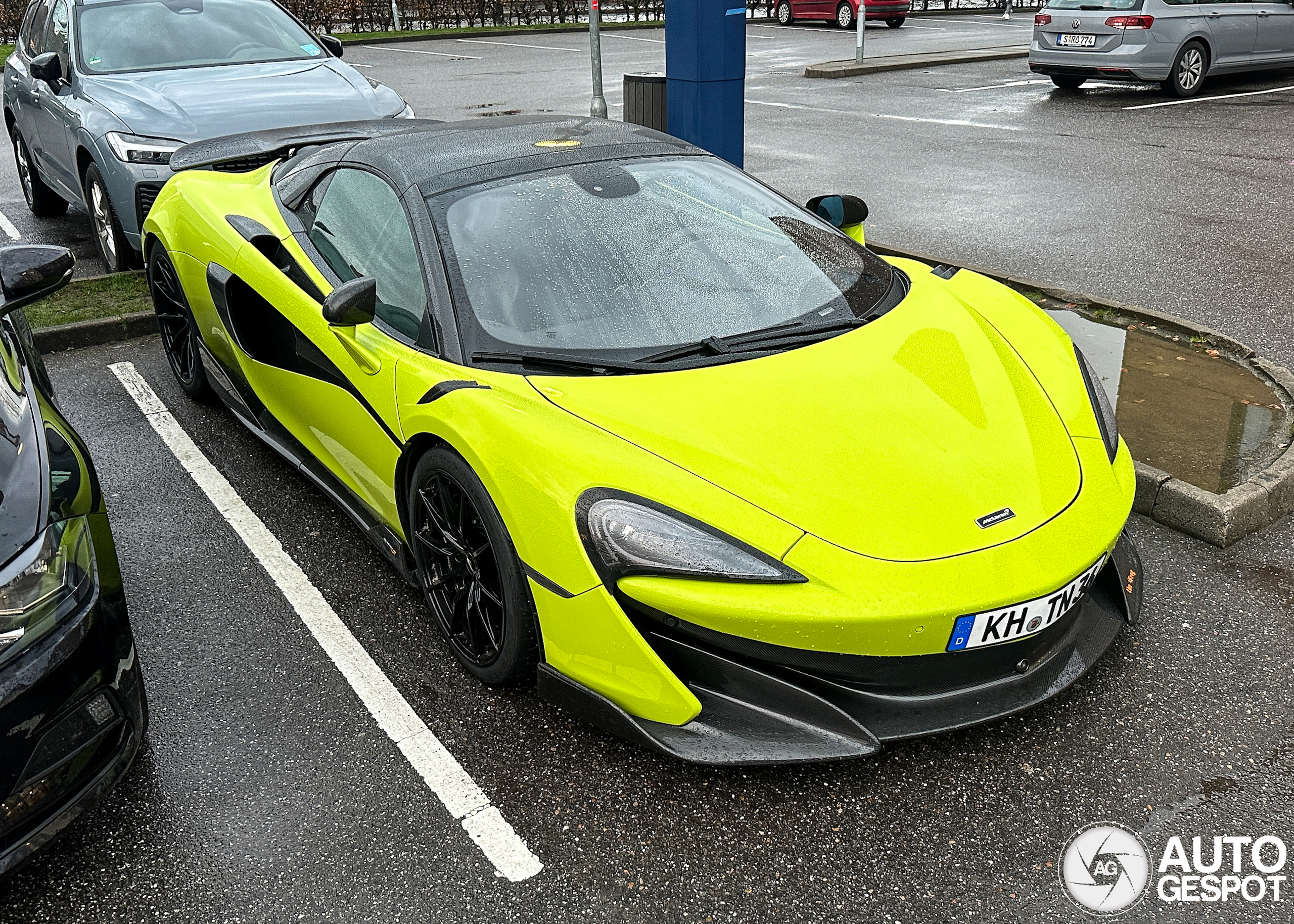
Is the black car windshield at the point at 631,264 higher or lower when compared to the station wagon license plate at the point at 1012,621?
higher

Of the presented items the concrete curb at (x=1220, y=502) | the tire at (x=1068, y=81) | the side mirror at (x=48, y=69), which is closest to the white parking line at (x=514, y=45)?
the tire at (x=1068, y=81)

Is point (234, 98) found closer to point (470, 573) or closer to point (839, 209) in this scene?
point (839, 209)

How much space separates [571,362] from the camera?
2.93 meters

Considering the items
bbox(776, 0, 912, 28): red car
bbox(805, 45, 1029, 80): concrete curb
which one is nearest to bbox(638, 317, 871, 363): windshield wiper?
bbox(805, 45, 1029, 80): concrete curb

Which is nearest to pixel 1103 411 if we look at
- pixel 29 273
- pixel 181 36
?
pixel 29 273

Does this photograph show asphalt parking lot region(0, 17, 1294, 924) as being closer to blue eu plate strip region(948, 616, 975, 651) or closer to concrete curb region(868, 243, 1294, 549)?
concrete curb region(868, 243, 1294, 549)

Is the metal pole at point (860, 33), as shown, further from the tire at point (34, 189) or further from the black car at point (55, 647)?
the black car at point (55, 647)

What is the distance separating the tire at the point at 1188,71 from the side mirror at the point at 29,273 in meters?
13.0

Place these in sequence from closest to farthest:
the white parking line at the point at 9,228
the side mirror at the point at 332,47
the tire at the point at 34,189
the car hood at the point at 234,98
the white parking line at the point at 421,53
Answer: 1. the car hood at the point at 234,98
2. the side mirror at the point at 332,47
3. the white parking line at the point at 9,228
4. the tire at the point at 34,189
5. the white parking line at the point at 421,53

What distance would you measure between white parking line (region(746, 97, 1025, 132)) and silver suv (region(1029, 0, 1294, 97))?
2.29m

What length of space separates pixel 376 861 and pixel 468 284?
5.11 feet

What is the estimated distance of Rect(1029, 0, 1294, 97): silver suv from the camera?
12.6 m

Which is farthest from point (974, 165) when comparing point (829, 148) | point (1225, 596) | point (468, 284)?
point (468, 284)

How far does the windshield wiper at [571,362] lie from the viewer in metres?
2.91
